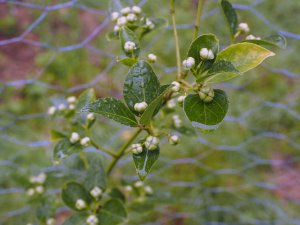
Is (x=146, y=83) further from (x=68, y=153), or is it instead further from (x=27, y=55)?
(x=27, y=55)

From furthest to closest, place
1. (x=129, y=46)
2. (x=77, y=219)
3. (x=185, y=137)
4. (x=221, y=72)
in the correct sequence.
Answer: (x=185, y=137), (x=77, y=219), (x=129, y=46), (x=221, y=72)

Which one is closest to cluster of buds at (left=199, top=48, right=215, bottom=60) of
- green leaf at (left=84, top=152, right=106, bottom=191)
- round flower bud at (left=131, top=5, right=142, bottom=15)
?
round flower bud at (left=131, top=5, right=142, bottom=15)

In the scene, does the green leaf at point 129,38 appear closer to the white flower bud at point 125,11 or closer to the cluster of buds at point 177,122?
the white flower bud at point 125,11

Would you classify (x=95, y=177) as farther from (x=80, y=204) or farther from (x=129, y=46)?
(x=129, y=46)

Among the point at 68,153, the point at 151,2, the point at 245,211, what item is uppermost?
the point at 151,2

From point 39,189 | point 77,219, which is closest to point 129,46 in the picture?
point 77,219

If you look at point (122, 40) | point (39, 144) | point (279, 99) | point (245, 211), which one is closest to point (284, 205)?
point (245, 211)
